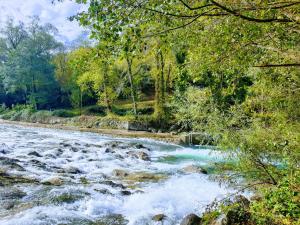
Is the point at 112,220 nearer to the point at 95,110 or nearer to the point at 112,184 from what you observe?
the point at 112,184

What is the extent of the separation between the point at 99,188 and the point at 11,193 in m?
2.23

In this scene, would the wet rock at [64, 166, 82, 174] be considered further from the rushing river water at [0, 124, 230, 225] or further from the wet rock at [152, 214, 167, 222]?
the wet rock at [152, 214, 167, 222]

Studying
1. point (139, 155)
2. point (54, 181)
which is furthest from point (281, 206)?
point (139, 155)

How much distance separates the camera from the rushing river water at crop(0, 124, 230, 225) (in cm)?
649

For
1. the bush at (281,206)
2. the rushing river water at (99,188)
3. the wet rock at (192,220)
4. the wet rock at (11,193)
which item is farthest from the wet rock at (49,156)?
the bush at (281,206)

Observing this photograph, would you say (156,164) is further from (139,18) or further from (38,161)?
(139,18)

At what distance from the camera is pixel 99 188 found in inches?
328

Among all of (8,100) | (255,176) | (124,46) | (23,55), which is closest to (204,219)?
(255,176)

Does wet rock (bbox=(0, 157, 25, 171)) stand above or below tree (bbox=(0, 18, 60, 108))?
below

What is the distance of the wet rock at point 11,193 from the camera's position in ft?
23.5

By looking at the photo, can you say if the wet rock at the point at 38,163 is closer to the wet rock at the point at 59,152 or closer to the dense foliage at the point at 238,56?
the wet rock at the point at 59,152

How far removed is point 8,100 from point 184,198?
40368mm

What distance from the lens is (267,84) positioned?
20.6ft

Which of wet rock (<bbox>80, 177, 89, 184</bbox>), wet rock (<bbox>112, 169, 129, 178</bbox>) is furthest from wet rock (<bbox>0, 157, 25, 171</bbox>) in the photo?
wet rock (<bbox>112, 169, 129, 178</bbox>)
